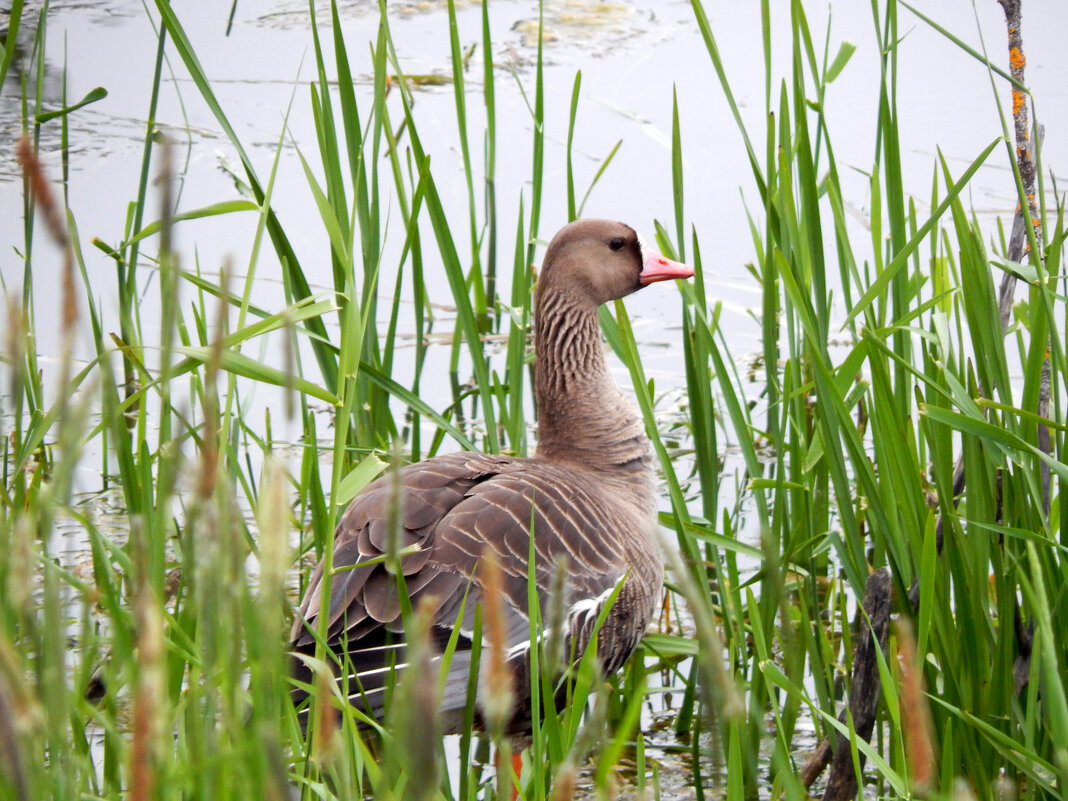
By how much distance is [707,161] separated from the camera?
6203 mm

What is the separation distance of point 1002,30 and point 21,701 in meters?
7.10

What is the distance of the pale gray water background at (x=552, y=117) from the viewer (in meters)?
5.62

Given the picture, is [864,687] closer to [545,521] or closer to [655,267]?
[545,521]


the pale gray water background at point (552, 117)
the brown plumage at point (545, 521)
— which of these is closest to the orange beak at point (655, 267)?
the brown plumage at point (545, 521)

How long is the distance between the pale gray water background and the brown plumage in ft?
4.02

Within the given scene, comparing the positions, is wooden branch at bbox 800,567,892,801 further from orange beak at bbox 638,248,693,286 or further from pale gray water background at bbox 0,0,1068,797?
pale gray water background at bbox 0,0,1068,797

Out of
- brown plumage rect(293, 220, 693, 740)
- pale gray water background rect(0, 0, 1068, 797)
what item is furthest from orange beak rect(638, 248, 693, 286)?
pale gray water background rect(0, 0, 1068, 797)

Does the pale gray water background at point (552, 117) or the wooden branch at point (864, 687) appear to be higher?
the pale gray water background at point (552, 117)

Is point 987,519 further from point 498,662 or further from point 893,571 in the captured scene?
point 498,662

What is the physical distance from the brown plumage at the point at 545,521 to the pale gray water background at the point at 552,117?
1.23m

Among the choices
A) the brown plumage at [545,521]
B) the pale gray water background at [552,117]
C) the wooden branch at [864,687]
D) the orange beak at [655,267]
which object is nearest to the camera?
the wooden branch at [864,687]

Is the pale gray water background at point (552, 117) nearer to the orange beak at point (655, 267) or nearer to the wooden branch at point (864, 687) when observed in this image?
the orange beak at point (655, 267)

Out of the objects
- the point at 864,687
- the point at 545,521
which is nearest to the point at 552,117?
the point at 545,521

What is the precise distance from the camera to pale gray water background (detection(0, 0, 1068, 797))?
5.62 metres
